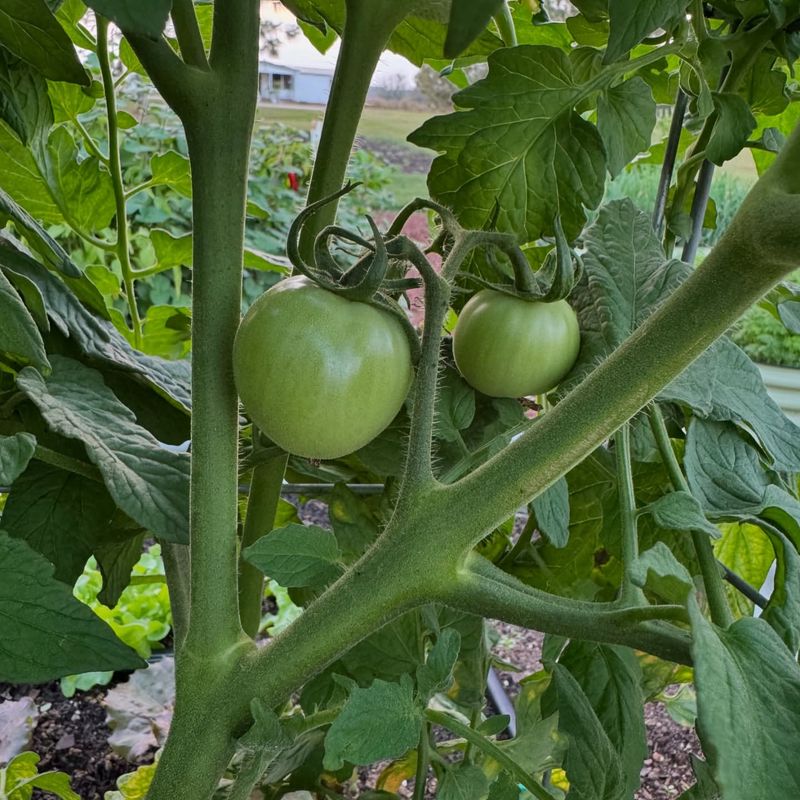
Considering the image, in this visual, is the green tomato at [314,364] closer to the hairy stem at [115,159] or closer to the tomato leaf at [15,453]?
the tomato leaf at [15,453]

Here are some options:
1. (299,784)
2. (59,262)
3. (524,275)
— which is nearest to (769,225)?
(524,275)

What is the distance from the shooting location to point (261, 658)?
0.39 m

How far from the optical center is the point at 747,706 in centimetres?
29

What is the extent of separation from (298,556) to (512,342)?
17cm

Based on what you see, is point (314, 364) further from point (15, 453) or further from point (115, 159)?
point (115, 159)

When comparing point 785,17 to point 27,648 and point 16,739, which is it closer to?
point 27,648

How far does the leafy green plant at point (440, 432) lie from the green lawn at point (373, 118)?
2.17 metres

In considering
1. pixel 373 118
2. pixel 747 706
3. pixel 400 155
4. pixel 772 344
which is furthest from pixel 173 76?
pixel 400 155

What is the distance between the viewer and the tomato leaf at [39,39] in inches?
15.0

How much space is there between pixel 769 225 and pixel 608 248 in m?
0.24

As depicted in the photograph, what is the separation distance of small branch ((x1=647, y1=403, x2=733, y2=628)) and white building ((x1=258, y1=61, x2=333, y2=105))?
252 cm

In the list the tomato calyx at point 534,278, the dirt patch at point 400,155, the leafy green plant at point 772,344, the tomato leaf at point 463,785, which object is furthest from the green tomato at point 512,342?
the dirt patch at point 400,155

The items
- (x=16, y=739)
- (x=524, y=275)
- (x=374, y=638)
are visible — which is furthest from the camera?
(x=16, y=739)

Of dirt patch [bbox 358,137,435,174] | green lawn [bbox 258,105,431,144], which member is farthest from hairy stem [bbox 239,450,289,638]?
dirt patch [bbox 358,137,435,174]
